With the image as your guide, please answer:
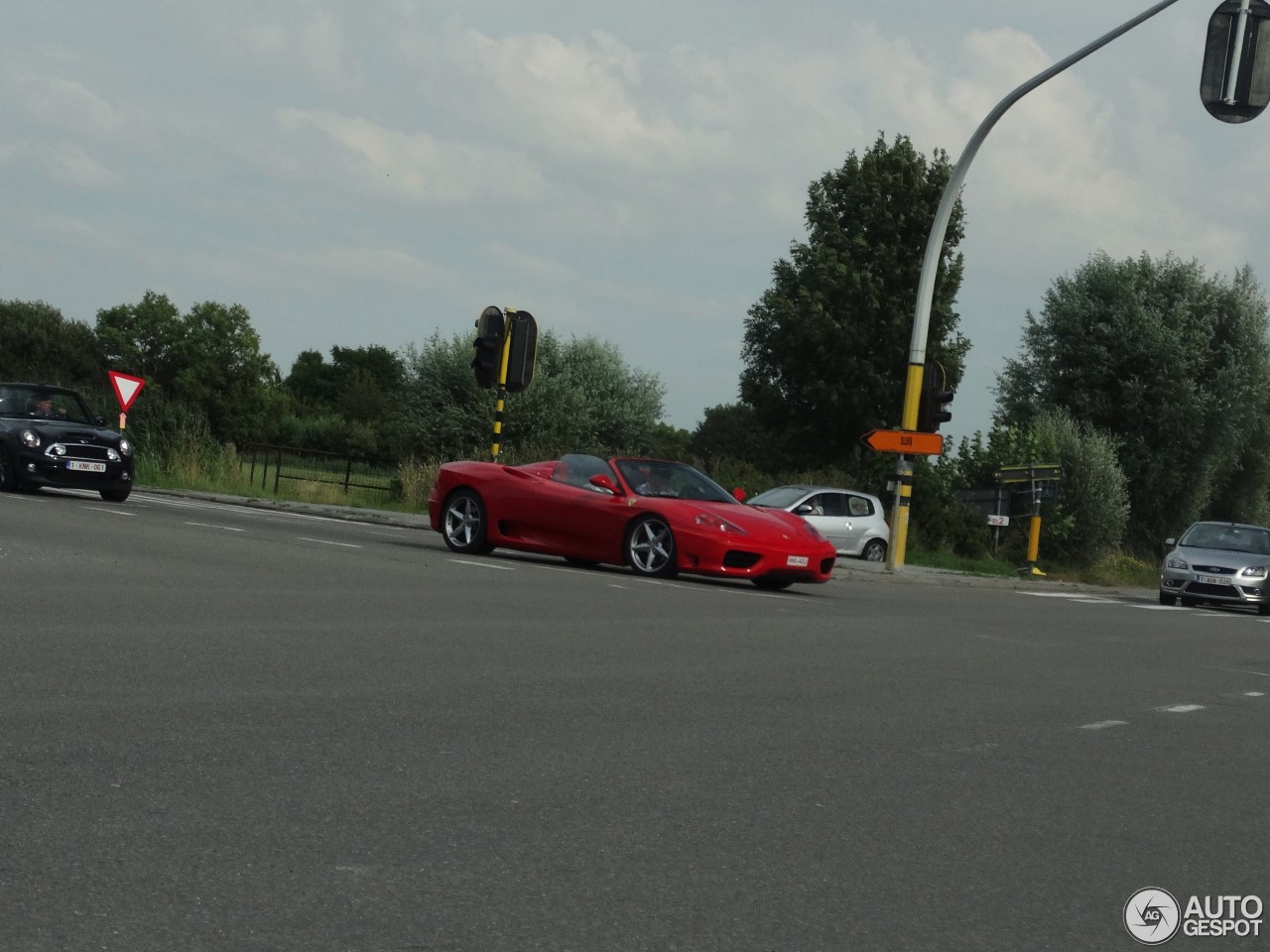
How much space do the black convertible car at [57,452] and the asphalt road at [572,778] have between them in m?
11.1

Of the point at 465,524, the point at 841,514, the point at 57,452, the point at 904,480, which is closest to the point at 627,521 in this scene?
the point at 465,524

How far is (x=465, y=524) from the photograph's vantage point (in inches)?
762

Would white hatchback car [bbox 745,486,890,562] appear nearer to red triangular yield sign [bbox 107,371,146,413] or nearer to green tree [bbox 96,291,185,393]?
red triangular yield sign [bbox 107,371,146,413]

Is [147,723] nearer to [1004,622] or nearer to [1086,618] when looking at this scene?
[1004,622]

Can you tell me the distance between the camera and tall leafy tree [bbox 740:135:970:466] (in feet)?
167

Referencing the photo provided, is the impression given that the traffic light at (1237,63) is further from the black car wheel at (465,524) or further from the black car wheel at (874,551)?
the black car wheel at (874,551)

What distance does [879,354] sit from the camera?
169 feet

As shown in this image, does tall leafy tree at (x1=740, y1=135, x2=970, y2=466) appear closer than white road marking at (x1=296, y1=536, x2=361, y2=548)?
No

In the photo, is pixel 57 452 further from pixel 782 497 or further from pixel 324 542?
pixel 782 497

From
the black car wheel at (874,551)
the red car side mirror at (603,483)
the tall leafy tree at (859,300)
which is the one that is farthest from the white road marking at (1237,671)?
the tall leafy tree at (859,300)

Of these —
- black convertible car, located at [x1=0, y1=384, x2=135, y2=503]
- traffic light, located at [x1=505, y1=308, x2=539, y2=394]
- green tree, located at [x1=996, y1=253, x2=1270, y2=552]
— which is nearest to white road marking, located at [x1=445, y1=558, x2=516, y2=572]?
traffic light, located at [x1=505, y1=308, x2=539, y2=394]
